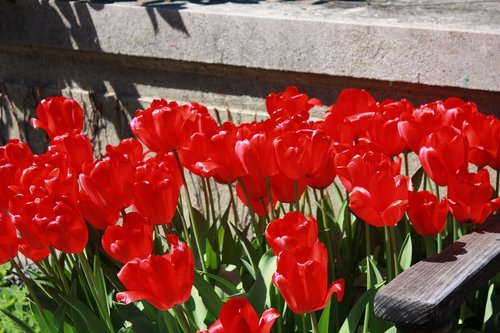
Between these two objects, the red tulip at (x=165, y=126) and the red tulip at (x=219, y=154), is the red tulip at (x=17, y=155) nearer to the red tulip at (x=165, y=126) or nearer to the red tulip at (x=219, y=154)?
the red tulip at (x=165, y=126)

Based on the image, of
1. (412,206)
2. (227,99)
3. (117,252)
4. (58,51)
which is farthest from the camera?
(58,51)

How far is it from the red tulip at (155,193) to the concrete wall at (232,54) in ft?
5.70

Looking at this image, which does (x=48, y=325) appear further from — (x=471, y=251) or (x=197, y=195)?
(x=197, y=195)

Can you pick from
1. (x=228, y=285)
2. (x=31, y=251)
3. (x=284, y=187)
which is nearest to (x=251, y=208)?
(x=284, y=187)

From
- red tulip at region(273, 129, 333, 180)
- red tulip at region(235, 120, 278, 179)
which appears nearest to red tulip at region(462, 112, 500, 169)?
red tulip at region(273, 129, 333, 180)

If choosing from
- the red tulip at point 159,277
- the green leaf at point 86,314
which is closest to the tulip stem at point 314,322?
the red tulip at point 159,277

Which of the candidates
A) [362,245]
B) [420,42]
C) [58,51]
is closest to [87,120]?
[58,51]

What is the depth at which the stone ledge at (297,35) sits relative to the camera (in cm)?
359

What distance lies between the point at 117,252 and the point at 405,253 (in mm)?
816

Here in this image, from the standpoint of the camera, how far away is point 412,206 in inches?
85.7

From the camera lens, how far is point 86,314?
2.30m

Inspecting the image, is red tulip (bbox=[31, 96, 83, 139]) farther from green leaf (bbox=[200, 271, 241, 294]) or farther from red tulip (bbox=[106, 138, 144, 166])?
green leaf (bbox=[200, 271, 241, 294])

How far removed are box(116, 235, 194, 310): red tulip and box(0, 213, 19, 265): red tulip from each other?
0.38 meters

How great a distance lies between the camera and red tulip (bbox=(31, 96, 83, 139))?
8.89 ft
